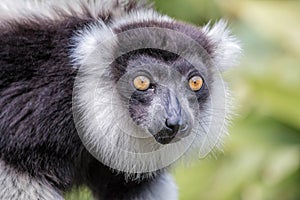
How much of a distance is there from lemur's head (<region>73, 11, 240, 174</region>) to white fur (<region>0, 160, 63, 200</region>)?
0.36 meters

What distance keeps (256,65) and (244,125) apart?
0.52m

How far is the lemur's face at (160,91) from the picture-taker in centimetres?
444

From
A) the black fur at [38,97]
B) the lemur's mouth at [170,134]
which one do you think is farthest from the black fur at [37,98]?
the lemur's mouth at [170,134]

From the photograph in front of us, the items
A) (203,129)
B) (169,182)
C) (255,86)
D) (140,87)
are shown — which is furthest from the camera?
(255,86)

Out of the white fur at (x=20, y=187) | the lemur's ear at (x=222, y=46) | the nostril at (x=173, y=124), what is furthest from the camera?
the lemur's ear at (x=222, y=46)

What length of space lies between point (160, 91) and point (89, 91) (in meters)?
0.40

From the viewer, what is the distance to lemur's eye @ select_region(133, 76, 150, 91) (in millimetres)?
4570

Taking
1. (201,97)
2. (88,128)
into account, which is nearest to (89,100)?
(88,128)

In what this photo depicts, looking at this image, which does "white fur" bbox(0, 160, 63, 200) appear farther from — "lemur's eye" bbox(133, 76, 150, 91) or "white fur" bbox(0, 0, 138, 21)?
"white fur" bbox(0, 0, 138, 21)

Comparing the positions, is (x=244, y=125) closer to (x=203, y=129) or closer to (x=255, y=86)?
(x=255, y=86)

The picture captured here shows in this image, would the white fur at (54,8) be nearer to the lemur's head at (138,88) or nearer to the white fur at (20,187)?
the lemur's head at (138,88)

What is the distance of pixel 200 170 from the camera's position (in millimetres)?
6902

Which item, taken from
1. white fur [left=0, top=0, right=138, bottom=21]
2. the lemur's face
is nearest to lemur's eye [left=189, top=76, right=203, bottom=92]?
the lemur's face

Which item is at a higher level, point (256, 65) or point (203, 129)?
point (256, 65)
